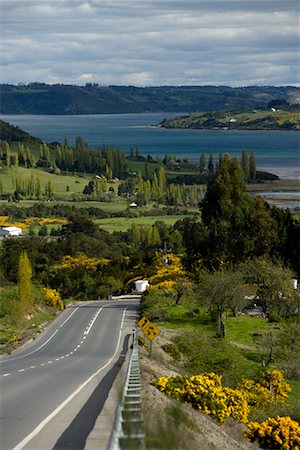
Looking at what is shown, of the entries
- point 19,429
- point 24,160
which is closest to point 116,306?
point 19,429

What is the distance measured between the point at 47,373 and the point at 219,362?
28.2 feet

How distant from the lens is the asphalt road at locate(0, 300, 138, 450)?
12.4 meters

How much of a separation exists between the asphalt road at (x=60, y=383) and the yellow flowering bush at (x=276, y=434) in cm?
312

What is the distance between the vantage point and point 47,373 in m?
21.3

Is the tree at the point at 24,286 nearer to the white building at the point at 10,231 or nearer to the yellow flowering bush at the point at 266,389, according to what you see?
the yellow flowering bush at the point at 266,389

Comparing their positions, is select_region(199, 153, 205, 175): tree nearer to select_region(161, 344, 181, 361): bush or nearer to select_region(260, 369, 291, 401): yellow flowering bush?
select_region(161, 344, 181, 361): bush

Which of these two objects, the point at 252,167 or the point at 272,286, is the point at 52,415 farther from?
the point at 252,167

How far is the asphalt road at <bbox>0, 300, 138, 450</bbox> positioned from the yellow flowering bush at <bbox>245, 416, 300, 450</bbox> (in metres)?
3.12

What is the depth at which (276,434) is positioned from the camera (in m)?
15.8

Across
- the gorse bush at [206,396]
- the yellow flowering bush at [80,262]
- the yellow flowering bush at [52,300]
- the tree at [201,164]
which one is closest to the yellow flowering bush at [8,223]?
the yellow flowering bush at [80,262]

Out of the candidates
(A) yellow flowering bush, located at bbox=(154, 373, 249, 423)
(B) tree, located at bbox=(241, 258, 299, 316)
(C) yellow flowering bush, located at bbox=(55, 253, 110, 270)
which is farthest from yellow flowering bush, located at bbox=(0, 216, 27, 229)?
(A) yellow flowering bush, located at bbox=(154, 373, 249, 423)

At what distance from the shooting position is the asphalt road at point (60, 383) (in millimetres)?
12383

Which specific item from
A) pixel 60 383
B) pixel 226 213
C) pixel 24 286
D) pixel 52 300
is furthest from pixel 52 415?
pixel 52 300

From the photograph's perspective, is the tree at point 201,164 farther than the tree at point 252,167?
Yes
